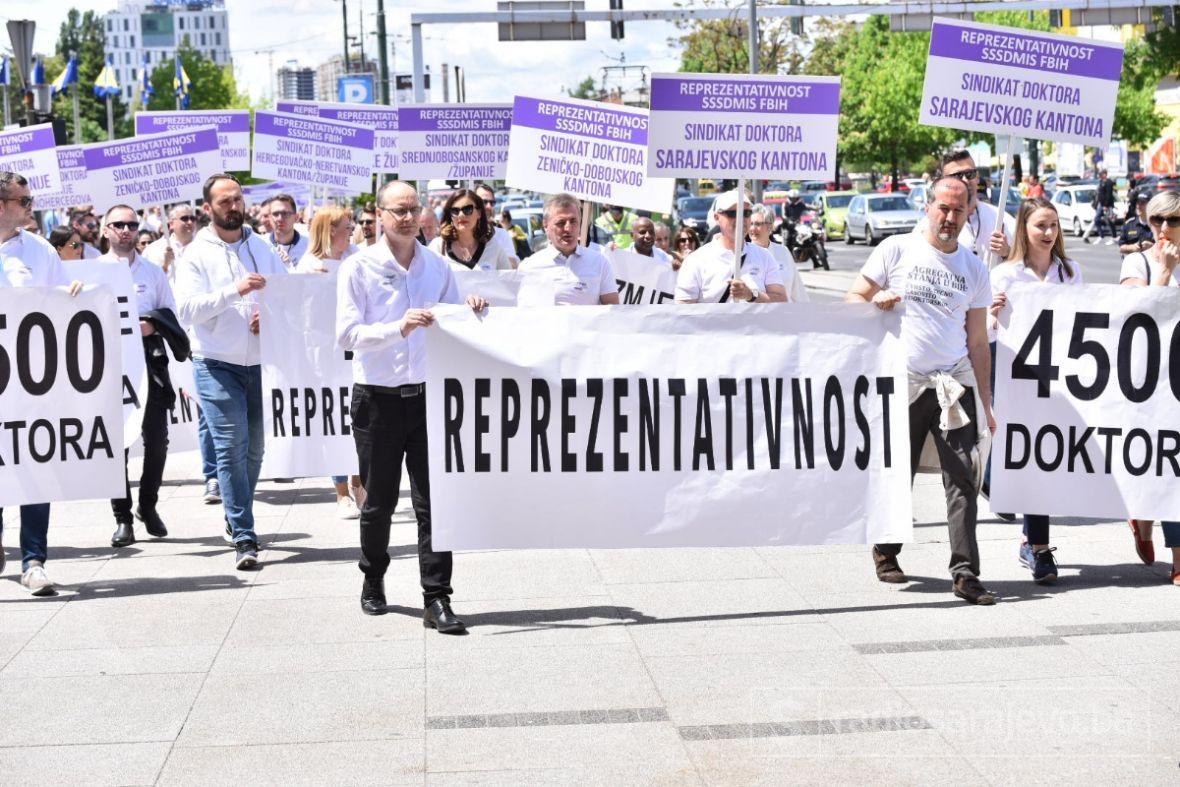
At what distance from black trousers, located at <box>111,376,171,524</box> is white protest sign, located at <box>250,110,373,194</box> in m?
5.01

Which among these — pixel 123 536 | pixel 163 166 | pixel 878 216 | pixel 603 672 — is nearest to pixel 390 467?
pixel 603 672

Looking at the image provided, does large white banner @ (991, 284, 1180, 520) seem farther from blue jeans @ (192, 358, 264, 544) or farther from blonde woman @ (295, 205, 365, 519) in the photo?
blonde woman @ (295, 205, 365, 519)

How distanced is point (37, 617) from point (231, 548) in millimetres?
1855

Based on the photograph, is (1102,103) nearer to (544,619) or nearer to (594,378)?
(594,378)

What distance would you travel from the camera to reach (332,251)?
424 inches

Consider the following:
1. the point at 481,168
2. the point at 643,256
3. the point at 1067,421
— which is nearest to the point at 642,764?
the point at 1067,421

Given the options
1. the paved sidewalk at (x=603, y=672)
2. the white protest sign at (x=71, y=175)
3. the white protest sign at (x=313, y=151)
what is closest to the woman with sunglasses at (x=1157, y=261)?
the paved sidewalk at (x=603, y=672)

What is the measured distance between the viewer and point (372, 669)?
6.54 meters

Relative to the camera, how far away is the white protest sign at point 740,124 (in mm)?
8508

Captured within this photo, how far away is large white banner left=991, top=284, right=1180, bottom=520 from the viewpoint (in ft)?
25.9

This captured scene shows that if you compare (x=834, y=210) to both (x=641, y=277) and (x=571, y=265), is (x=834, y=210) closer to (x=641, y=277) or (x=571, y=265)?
(x=641, y=277)

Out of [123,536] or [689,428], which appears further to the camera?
[123,536]

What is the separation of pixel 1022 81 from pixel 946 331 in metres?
2.45

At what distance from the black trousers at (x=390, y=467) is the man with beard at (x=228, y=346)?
1.49 m
